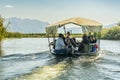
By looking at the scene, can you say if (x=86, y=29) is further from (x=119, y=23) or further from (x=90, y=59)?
(x=119, y=23)

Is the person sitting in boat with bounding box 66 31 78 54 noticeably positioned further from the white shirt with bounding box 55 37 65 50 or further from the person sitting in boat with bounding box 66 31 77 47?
the white shirt with bounding box 55 37 65 50

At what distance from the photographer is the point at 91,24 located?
32.7m

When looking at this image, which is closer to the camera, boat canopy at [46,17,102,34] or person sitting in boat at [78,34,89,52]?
boat canopy at [46,17,102,34]

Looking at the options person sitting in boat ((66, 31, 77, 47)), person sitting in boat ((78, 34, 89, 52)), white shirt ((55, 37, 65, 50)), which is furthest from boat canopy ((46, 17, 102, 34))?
white shirt ((55, 37, 65, 50))

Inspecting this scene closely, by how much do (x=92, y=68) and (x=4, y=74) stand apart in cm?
664

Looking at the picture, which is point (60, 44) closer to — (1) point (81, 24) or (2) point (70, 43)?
(2) point (70, 43)

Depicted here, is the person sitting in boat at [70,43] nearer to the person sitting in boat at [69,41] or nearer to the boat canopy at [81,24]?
the person sitting in boat at [69,41]

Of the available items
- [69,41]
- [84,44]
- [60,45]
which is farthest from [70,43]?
[84,44]

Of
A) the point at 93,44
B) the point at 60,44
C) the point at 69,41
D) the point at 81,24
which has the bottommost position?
the point at 93,44

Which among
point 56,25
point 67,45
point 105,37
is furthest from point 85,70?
point 105,37

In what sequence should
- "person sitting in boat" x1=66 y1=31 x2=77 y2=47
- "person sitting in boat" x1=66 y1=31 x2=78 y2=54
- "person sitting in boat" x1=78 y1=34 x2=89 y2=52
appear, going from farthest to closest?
1. "person sitting in boat" x1=78 y1=34 x2=89 y2=52
2. "person sitting in boat" x1=66 y1=31 x2=77 y2=47
3. "person sitting in boat" x1=66 y1=31 x2=78 y2=54

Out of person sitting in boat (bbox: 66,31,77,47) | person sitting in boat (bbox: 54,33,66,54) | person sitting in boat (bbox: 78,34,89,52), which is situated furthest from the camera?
person sitting in boat (bbox: 78,34,89,52)

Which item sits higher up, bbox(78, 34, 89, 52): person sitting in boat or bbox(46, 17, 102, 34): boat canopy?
bbox(46, 17, 102, 34): boat canopy

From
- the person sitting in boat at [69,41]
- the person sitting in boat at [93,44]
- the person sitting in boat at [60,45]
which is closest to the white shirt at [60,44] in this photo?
the person sitting in boat at [60,45]
